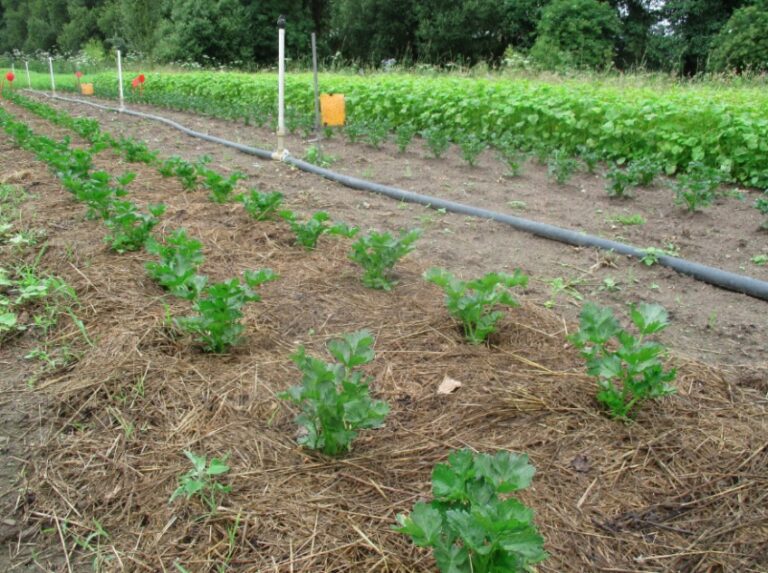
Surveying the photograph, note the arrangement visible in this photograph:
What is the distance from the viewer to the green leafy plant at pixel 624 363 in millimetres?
1935

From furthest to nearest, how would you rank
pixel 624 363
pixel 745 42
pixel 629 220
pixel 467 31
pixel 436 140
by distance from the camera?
pixel 467 31 < pixel 745 42 < pixel 436 140 < pixel 629 220 < pixel 624 363

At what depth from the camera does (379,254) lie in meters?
3.07

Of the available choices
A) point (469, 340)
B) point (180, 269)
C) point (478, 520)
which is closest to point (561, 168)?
point (469, 340)

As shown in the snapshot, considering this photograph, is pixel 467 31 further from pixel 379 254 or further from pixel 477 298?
pixel 477 298

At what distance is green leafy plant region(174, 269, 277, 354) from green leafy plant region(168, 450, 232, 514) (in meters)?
0.66

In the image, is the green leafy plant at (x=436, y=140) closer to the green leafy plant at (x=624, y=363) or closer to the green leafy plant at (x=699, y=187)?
the green leafy plant at (x=699, y=187)

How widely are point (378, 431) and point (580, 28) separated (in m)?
24.4

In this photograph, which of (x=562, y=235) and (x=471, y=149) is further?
Answer: (x=471, y=149)

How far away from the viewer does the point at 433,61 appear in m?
29.1

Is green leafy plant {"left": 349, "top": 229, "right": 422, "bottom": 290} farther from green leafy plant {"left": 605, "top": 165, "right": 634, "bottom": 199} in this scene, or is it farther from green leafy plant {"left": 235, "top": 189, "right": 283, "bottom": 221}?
green leafy plant {"left": 605, "top": 165, "right": 634, "bottom": 199}

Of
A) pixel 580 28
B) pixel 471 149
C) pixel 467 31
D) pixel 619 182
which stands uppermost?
pixel 467 31

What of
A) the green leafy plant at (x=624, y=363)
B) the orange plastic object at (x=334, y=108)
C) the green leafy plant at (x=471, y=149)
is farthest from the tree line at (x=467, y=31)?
the green leafy plant at (x=624, y=363)

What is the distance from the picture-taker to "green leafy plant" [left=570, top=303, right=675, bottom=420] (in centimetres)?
193

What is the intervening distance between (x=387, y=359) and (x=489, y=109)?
269 inches
